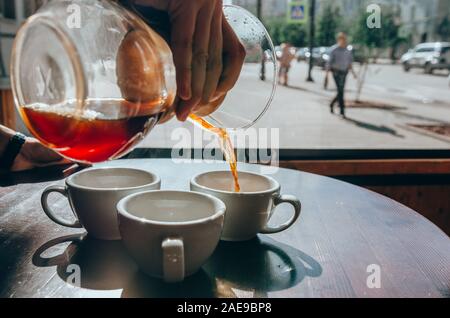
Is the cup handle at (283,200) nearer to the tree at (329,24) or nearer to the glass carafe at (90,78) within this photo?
the glass carafe at (90,78)

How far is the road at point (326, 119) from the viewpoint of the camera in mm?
1036

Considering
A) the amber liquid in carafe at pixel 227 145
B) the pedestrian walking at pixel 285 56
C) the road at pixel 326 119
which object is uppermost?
the pedestrian walking at pixel 285 56

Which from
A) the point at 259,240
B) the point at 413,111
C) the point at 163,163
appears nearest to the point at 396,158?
the point at 163,163

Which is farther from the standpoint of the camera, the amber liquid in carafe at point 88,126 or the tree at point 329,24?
the tree at point 329,24

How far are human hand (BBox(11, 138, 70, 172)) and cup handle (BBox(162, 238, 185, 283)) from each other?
2.54ft

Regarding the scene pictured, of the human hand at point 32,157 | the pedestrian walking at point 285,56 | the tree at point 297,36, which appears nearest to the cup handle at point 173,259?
the human hand at point 32,157

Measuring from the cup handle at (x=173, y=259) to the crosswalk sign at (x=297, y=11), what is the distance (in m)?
3.80

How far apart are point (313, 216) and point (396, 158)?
1.47 metres

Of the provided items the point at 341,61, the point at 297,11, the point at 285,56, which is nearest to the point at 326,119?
the point at 341,61

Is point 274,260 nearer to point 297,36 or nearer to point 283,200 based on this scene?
point 283,200

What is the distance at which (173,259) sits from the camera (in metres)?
0.62
